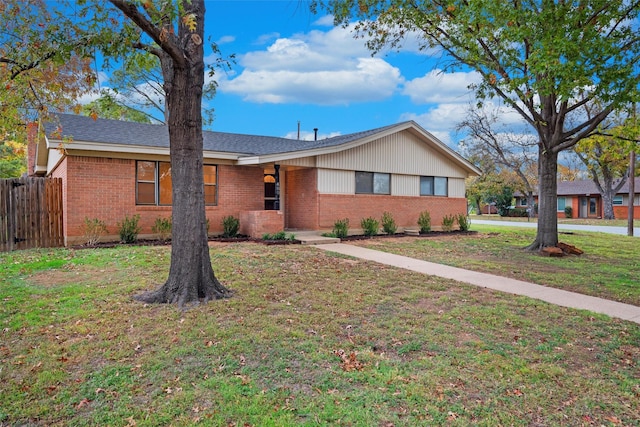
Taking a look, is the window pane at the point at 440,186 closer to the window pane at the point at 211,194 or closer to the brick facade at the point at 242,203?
the brick facade at the point at 242,203

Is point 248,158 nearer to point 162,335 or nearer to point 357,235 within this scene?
point 357,235

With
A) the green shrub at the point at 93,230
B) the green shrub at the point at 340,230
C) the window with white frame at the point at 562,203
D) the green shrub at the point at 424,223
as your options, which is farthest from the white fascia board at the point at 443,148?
the window with white frame at the point at 562,203

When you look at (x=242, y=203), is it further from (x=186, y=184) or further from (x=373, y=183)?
(x=186, y=184)

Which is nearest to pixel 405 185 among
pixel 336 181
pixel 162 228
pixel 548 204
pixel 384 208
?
pixel 384 208

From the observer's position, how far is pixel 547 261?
33.3ft

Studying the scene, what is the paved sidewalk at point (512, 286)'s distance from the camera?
578cm

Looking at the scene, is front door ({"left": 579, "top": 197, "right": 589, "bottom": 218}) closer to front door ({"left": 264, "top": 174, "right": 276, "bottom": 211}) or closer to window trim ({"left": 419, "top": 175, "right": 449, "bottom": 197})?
window trim ({"left": 419, "top": 175, "right": 449, "bottom": 197})

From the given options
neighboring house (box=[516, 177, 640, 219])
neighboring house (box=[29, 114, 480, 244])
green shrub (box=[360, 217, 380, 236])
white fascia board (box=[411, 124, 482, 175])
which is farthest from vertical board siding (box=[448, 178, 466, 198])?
neighboring house (box=[516, 177, 640, 219])

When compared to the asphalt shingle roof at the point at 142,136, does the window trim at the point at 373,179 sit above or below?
below

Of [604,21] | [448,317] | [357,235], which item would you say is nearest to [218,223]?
[357,235]

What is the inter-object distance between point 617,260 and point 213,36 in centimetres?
1114

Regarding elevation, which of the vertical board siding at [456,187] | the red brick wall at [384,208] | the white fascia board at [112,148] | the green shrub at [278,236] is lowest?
the green shrub at [278,236]

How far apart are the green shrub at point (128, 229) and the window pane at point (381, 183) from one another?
9.07 meters

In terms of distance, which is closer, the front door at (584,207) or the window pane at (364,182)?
the window pane at (364,182)
